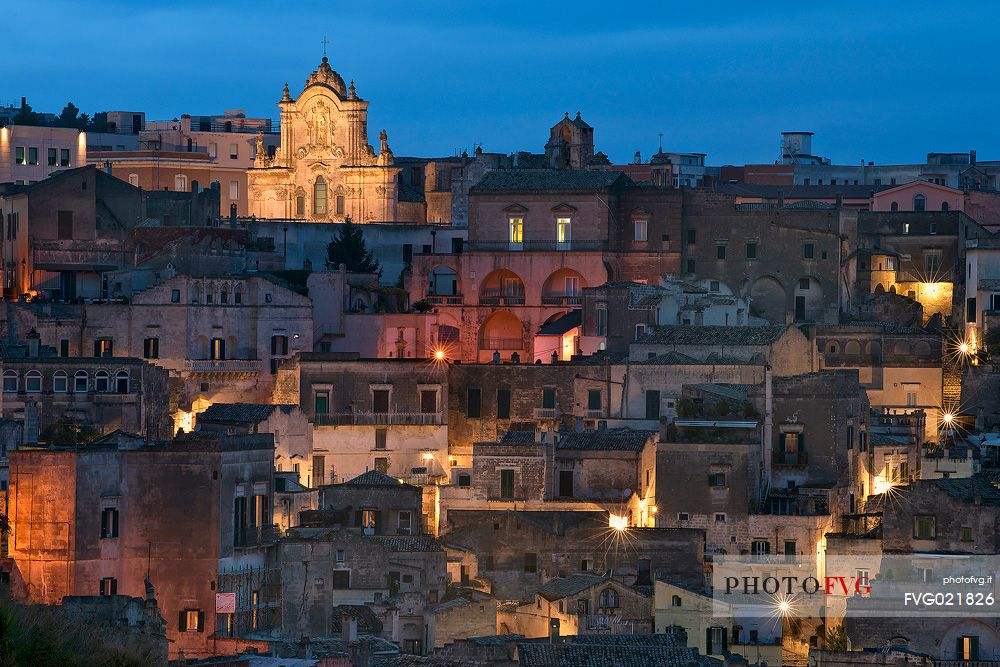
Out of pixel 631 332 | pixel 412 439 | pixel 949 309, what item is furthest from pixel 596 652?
pixel 949 309

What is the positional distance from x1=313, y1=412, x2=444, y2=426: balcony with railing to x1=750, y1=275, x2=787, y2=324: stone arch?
16.8 m

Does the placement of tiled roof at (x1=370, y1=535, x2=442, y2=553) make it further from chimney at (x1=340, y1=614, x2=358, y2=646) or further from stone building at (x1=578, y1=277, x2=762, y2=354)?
stone building at (x1=578, y1=277, x2=762, y2=354)

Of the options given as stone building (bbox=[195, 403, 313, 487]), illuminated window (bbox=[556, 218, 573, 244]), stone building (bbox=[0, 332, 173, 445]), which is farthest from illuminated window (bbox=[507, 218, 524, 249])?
stone building (bbox=[0, 332, 173, 445])

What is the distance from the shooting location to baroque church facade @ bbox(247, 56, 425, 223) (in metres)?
88.8

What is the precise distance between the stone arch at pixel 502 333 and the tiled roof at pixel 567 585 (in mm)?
21188

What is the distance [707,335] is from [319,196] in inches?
1119

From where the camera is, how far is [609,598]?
52.6 m

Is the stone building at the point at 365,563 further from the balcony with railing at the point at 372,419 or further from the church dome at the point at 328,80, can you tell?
the church dome at the point at 328,80

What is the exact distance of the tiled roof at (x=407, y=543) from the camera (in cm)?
5306

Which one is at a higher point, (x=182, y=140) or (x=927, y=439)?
(x=182, y=140)

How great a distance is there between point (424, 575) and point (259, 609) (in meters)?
4.85

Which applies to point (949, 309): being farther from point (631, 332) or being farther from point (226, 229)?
point (226, 229)

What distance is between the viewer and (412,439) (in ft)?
202

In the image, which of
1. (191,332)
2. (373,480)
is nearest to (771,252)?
(191,332)
